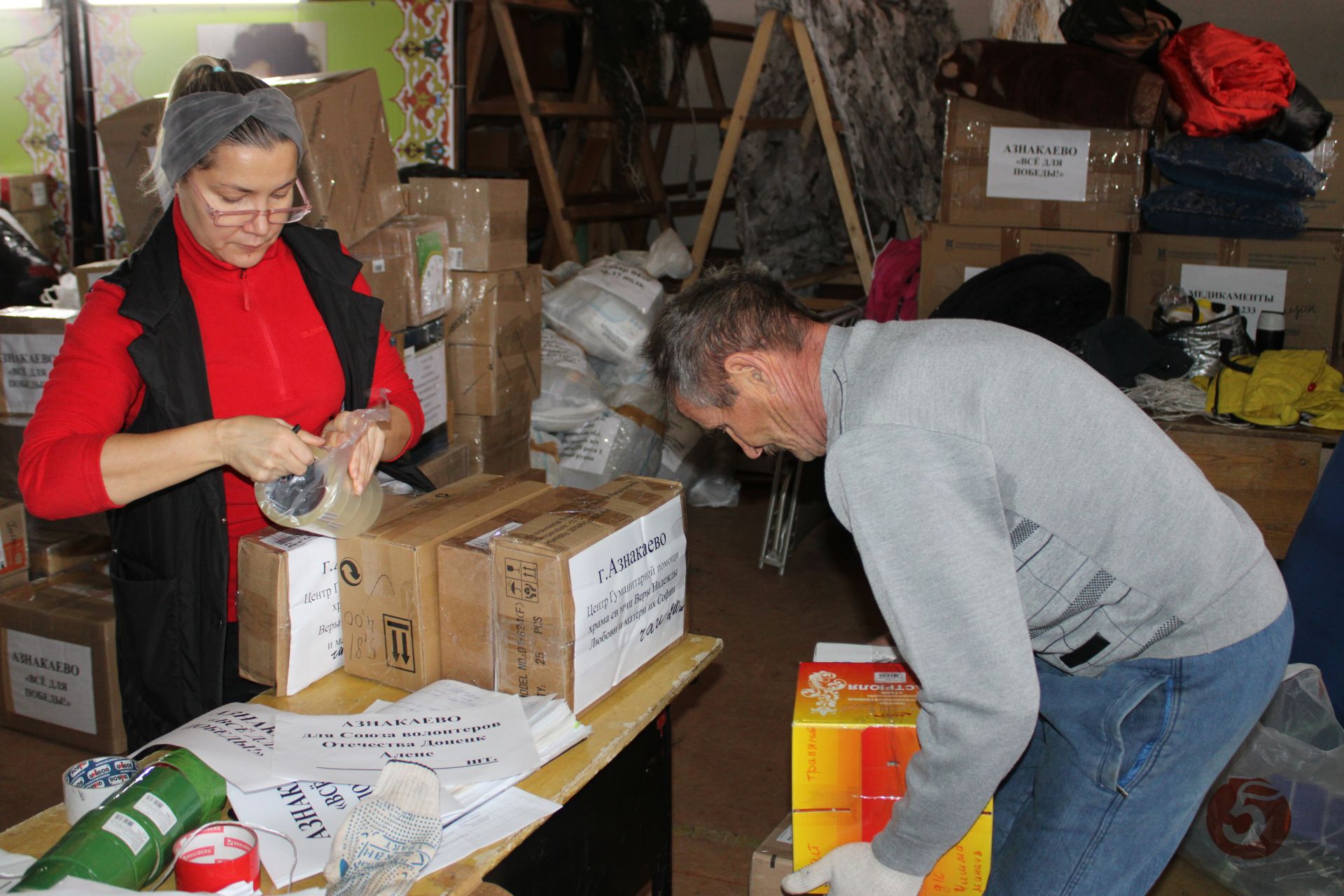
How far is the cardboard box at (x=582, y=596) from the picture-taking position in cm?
140

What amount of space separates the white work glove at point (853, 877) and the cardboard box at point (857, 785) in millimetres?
47

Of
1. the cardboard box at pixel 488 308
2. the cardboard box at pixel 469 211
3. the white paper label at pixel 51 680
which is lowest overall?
the white paper label at pixel 51 680

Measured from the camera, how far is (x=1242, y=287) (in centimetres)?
369

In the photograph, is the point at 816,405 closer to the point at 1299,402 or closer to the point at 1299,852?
the point at 1299,852

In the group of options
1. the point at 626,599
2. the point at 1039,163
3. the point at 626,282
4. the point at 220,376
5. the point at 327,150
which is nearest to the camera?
the point at 626,599

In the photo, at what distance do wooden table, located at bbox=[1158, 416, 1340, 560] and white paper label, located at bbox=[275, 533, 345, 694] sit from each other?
2.59 m

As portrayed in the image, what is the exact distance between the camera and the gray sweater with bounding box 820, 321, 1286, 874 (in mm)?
1106

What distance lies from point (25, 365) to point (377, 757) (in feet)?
6.84

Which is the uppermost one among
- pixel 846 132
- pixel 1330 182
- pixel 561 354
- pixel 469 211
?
pixel 846 132

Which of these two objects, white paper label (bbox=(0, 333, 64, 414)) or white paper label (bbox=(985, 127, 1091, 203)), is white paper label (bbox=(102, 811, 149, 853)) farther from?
white paper label (bbox=(985, 127, 1091, 203))

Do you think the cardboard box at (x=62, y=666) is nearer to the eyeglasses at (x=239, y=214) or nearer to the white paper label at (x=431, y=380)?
the white paper label at (x=431, y=380)

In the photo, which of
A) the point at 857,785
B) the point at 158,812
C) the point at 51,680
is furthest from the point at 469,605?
the point at 51,680

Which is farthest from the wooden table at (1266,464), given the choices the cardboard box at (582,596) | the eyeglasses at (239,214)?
the eyeglasses at (239,214)

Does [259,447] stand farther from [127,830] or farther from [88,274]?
[88,274]
